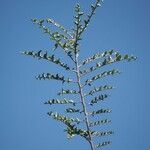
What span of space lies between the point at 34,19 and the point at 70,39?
1452 mm

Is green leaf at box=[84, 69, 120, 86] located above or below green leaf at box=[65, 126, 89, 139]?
above

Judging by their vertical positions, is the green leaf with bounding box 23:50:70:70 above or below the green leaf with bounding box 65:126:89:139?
above

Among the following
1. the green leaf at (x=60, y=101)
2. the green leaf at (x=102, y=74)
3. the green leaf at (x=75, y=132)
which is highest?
the green leaf at (x=102, y=74)

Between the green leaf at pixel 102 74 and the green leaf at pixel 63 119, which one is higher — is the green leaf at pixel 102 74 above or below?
above

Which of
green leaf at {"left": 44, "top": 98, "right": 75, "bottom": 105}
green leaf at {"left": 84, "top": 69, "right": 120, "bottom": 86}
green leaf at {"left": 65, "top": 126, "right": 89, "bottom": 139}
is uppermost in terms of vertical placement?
green leaf at {"left": 84, "top": 69, "right": 120, "bottom": 86}

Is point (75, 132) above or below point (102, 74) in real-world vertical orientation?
below

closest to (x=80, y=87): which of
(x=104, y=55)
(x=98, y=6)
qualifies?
(x=104, y=55)

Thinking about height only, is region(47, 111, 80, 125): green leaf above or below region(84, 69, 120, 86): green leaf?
below

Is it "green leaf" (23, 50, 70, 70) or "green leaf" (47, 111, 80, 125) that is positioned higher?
"green leaf" (23, 50, 70, 70)

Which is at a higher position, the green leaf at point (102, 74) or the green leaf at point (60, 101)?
the green leaf at point (102, 74)

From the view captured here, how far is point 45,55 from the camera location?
1177 centimetres

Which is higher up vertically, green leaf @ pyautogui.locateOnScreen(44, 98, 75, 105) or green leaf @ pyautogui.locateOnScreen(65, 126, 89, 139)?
green leaf @ pyautogui.locateOnScreen(44, 98, 75, 105)

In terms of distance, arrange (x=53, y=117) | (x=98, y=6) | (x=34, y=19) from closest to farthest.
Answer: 1. (x=98, y=6)
2. (x=34, y=19)
3. (x=53, y=117)

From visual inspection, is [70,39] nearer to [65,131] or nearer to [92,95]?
[92,95]
